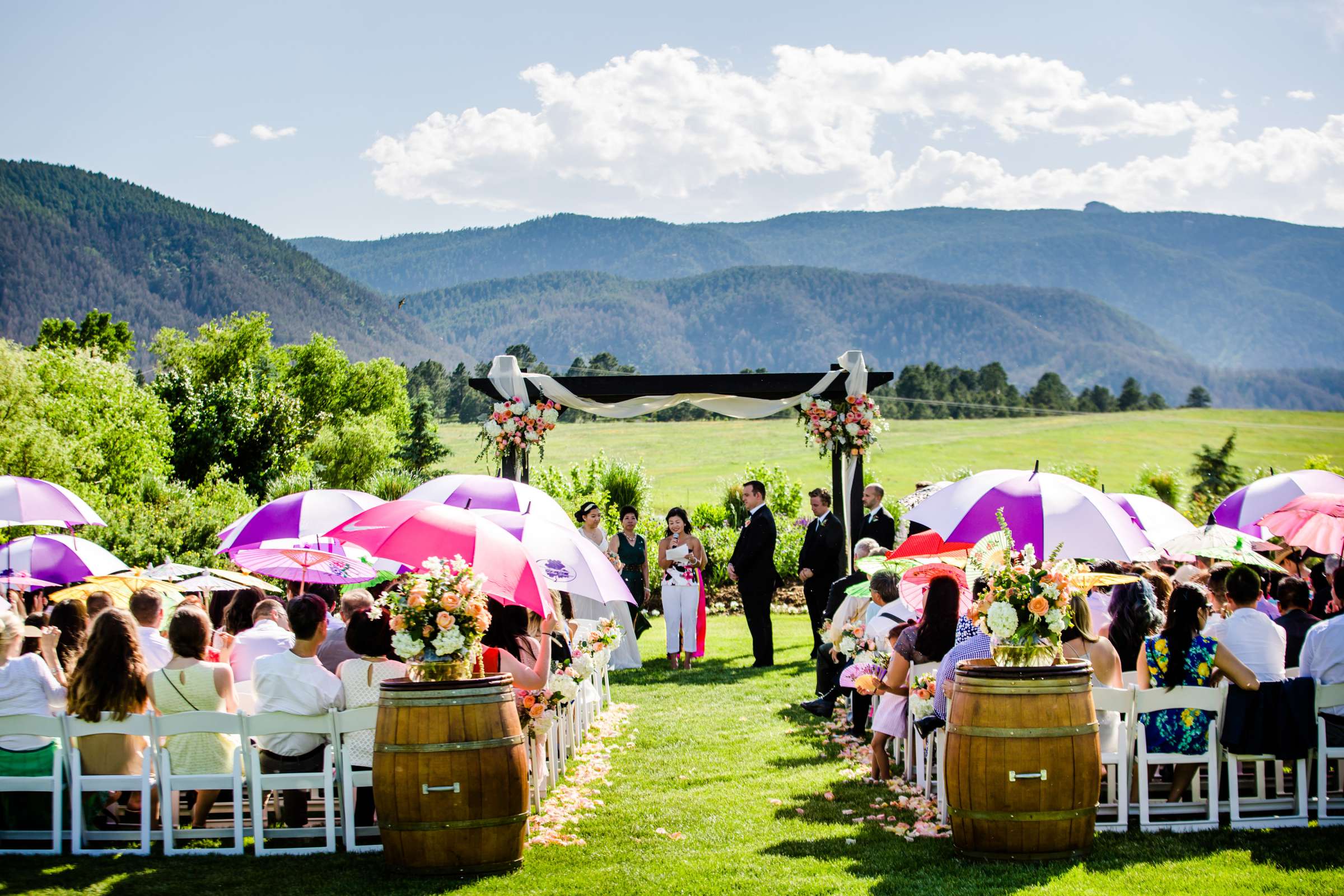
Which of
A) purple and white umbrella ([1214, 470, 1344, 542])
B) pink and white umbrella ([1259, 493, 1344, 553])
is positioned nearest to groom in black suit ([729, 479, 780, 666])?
purple and white umbrella ([1214, 470, 1344, 542])

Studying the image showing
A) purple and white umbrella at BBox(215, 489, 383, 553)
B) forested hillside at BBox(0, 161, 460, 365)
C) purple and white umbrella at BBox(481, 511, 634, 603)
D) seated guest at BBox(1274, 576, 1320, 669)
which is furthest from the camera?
forested hillside at BBox(0, 161, 460, 365)

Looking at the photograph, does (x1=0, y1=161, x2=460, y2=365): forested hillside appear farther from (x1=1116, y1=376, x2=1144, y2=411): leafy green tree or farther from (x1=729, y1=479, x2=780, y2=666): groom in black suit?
(x1=729, y1=479, x2=780, y2=666): groom in black suit

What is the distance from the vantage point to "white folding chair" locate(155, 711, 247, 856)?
6.30 meters

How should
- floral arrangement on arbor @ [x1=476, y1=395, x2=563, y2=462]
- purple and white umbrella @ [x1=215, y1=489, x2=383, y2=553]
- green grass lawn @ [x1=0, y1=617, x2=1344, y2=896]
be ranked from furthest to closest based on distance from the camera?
floral arrangement on arbor @ [x1=476, y1=395, x2=563, y2=462], purple and white umbrella @ [x1=215, y1=489, x2=383, y2=553], green grass lawn @ [x1=0, y1=617, x2=1344, y2=896]

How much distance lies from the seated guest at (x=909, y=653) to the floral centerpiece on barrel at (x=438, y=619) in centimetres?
301

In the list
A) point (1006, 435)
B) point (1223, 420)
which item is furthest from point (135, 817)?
point (1223, 420)

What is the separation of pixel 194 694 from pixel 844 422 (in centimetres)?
985

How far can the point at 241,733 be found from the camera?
634 centimetres

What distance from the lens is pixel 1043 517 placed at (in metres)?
8.26

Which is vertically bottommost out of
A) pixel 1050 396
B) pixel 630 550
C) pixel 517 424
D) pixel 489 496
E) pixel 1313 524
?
pixel 630 550

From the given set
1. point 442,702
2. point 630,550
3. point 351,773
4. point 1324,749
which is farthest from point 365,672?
point 630,550

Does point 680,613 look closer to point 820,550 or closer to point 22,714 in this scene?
point 820,550

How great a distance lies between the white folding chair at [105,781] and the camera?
631 cm

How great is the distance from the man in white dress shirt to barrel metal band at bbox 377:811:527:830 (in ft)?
7.90
